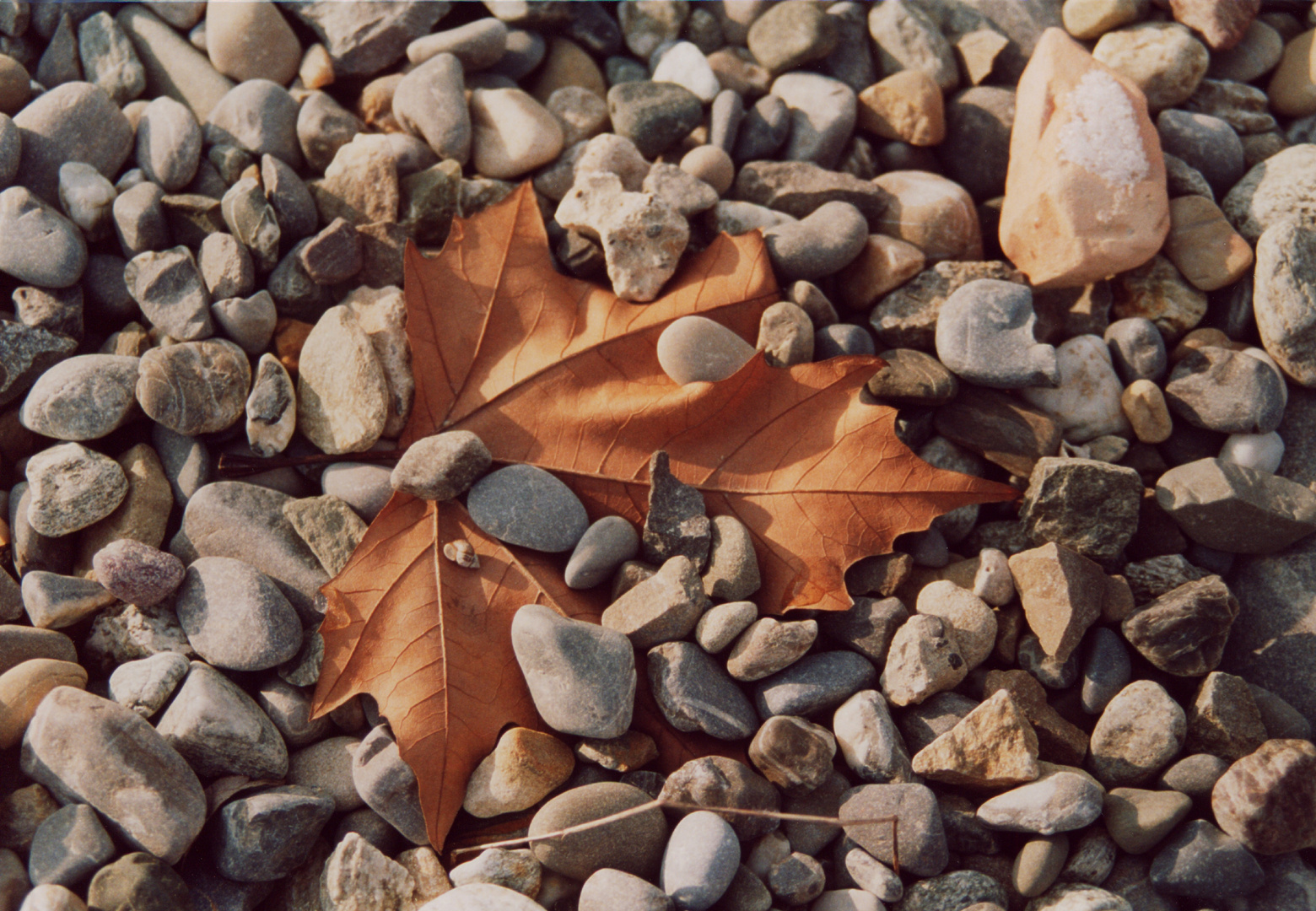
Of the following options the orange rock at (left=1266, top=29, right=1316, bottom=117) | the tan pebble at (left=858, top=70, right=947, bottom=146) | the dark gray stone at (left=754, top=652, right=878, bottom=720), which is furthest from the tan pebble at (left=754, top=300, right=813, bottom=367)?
the orange rock at (left=1266, top=29, right=1316, bottom=117)

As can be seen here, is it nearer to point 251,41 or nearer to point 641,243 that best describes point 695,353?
point 641,243

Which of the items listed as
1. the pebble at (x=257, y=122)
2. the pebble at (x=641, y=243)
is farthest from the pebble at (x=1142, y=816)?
the pebble at (x=257, y=122)

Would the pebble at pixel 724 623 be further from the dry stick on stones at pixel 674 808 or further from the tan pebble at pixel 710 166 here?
the tan pebble at pixel 710 166

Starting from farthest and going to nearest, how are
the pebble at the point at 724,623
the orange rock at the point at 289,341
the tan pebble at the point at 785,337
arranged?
the orange rock at the point at 289,341
the tan pebble at the point at 785,337
the pebble at the point at 724,623

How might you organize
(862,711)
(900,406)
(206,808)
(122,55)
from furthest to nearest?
(122,55)
(900,406)
(862,711)
(206,808)

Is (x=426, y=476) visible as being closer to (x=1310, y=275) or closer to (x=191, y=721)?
(x=191, y=721)

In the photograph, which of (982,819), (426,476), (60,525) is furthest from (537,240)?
(982,819)

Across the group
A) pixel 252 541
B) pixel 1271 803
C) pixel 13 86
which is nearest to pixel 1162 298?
pixel 1271 803
